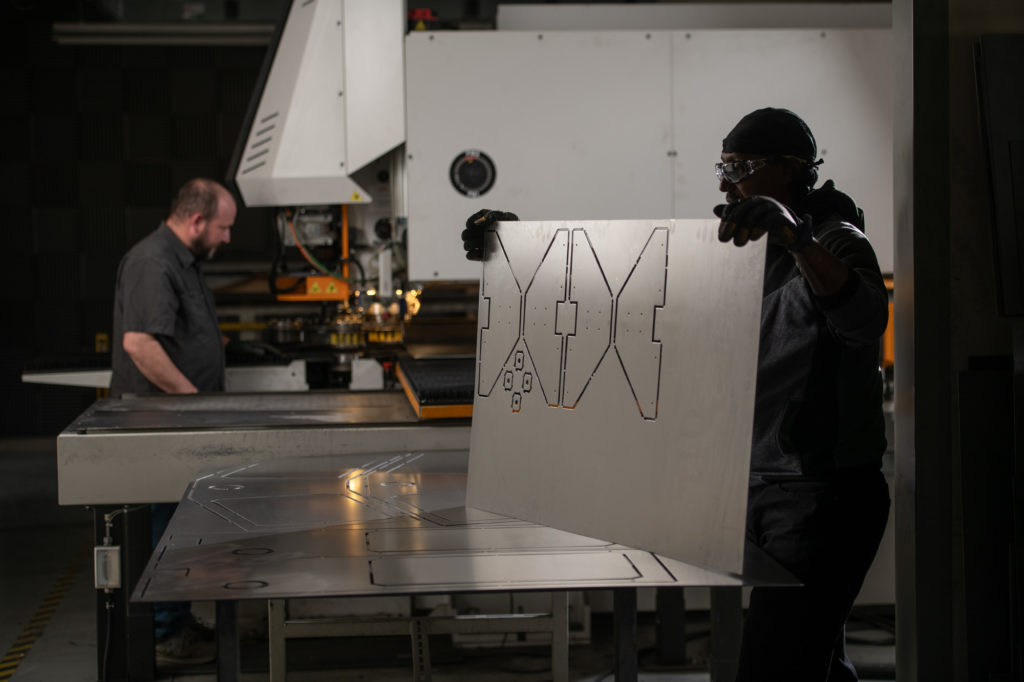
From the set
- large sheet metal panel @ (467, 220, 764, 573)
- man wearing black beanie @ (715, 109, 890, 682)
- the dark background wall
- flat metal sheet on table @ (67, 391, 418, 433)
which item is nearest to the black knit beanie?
man wearing black beanie @ (715, 109, 890, 682)

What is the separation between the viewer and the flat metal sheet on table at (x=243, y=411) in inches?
95.5

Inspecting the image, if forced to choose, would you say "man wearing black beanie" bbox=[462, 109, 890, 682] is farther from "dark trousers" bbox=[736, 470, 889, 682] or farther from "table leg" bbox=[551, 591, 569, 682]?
"table leg" bbox=[551, 591, 569, 682]

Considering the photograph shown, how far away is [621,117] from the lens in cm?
309

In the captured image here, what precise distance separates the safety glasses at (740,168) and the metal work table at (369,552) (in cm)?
63

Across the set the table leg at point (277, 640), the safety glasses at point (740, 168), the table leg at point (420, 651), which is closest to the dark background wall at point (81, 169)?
the table leg at point (277, 640)

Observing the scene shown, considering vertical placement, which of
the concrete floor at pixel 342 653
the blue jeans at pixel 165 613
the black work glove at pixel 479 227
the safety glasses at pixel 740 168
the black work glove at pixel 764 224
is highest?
the safety glasses at pixel 740 168

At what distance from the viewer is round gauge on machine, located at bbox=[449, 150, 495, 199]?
3.06 metres

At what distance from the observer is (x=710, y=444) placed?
147 cm

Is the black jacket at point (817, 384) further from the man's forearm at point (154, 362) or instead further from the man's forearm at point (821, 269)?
the man's forearm at point (154, 362)

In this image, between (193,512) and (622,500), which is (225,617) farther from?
(622,500)

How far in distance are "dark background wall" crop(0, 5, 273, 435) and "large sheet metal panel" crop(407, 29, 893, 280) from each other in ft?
12.6

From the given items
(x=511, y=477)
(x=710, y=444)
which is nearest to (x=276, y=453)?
(x=511, y=477)

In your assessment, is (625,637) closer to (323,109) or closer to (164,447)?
(164,447)

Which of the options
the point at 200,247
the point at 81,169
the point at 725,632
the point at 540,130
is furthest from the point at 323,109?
the point at 81,169
